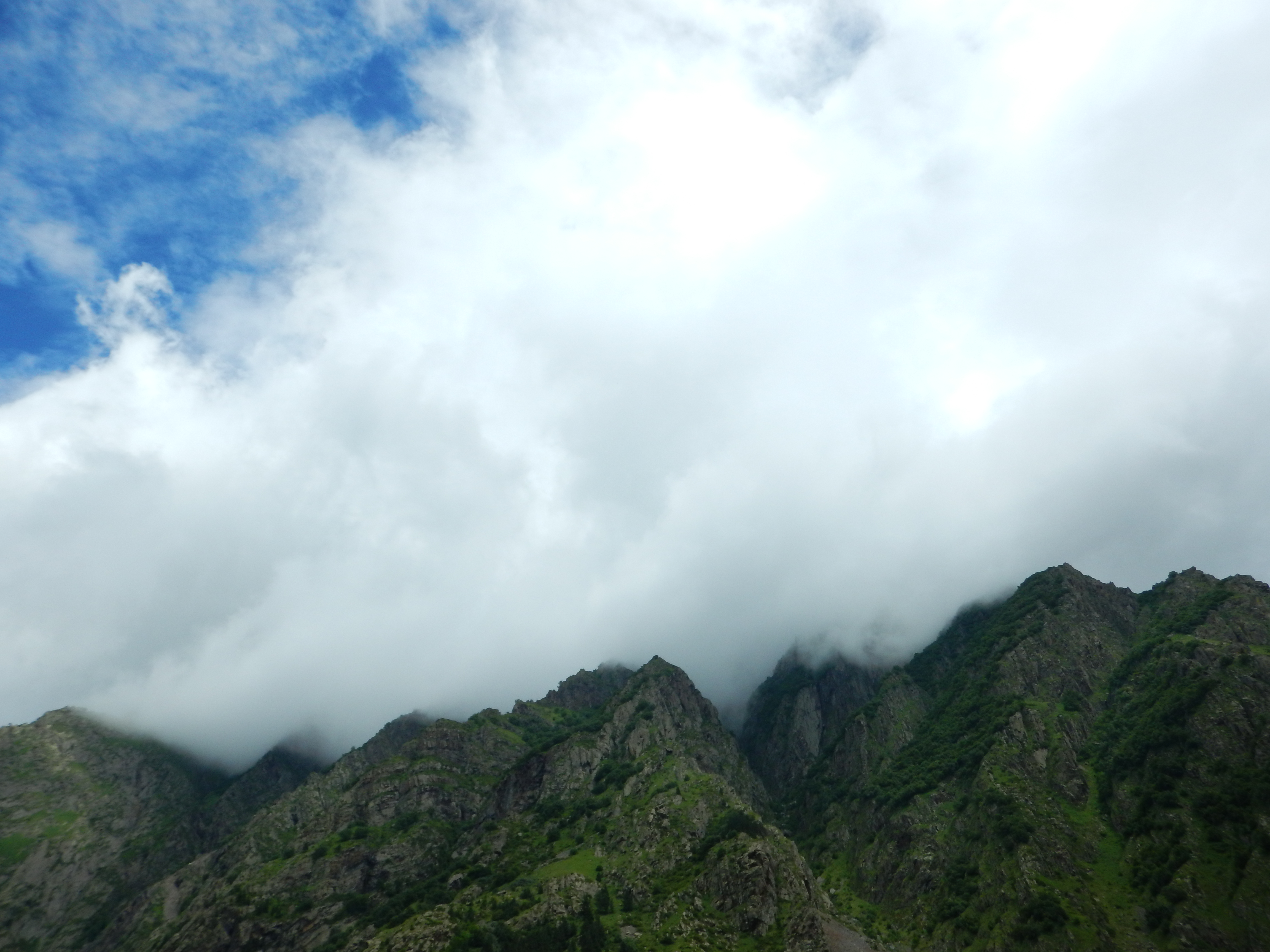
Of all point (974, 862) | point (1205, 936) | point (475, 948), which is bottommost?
point (1205, 936)

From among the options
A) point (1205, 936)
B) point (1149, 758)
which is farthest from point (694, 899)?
point (1149, 758)

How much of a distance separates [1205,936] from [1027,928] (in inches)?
1298

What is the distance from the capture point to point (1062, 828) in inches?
7456

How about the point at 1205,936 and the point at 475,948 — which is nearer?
the point at 1205,936

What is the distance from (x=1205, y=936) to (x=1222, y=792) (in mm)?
39066

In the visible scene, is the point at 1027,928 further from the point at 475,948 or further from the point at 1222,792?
the point at 475,948

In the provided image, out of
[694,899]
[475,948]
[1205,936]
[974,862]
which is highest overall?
[475,948]

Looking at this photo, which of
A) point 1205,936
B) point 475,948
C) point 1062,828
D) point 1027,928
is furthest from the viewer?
point 1062,828

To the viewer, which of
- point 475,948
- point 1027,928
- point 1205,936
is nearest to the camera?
point 1205,936

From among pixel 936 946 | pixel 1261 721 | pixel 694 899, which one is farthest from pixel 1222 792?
pixel 694 899

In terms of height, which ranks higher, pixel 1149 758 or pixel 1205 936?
pixel 1149 758

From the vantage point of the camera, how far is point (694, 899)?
192 metres

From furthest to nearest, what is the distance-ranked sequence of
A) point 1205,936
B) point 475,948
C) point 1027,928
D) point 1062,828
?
1. point 1062,828
2. point 475,948
3. point 1027,928
4. point 1205,936

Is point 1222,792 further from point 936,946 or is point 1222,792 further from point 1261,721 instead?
point 936,946
